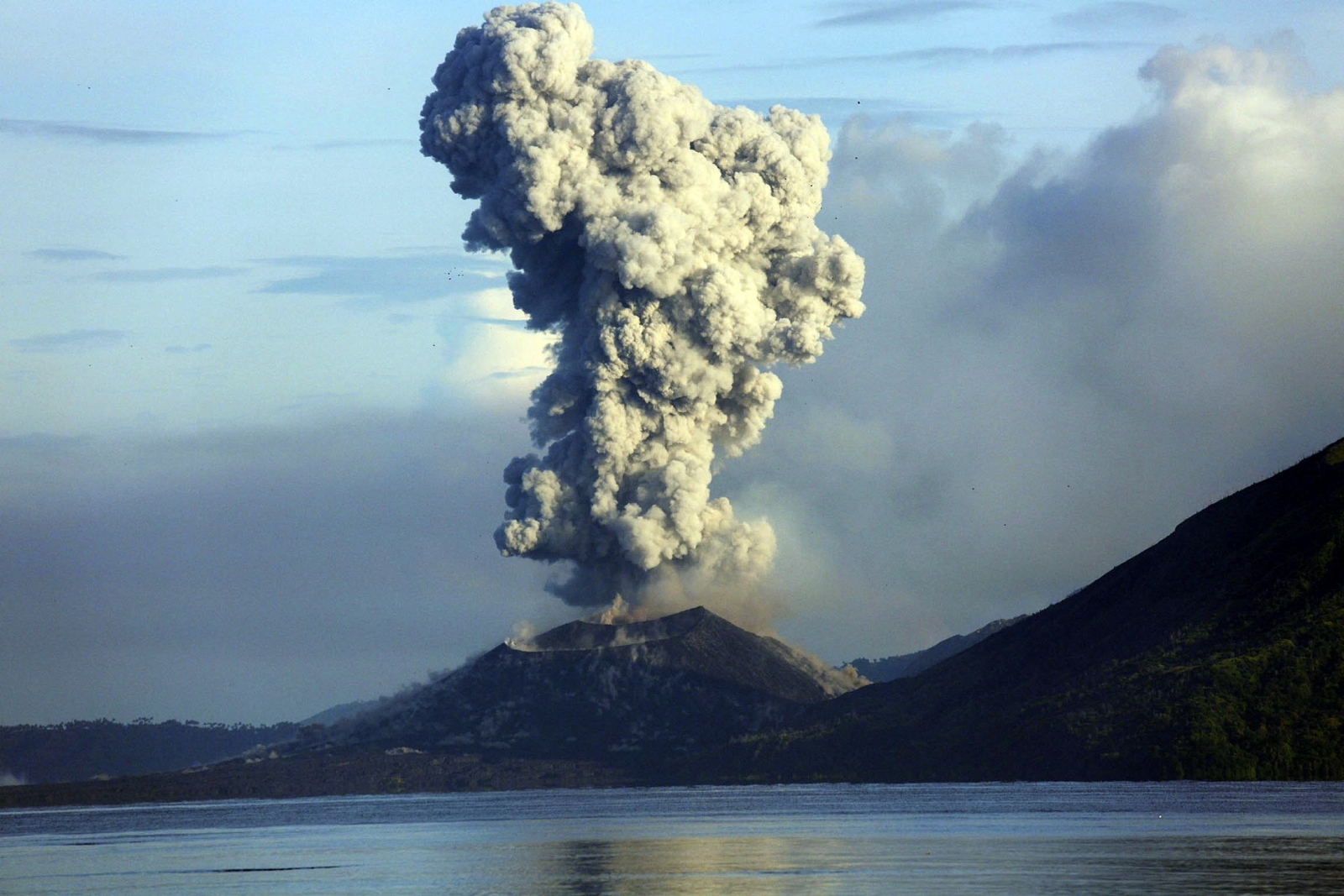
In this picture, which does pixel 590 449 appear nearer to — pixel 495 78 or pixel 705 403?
pixel 705 403

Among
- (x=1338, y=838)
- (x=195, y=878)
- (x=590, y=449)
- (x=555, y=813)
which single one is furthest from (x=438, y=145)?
(x=1338, y=838)

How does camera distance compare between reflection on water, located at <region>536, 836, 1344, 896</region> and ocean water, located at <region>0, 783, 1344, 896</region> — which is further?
ocean water, located at <region>0, 783, 1344, 896</region>

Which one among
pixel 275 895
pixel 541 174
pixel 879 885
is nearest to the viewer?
pixel 879 885

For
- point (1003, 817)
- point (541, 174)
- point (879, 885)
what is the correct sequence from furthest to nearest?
point (541, 174) → point (1003, 817) → point (879, 885)

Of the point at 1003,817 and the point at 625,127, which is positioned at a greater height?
the point at 625,127

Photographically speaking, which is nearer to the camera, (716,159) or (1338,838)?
(1338,838)

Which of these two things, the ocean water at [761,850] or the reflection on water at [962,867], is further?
the ocean water at [761,850]

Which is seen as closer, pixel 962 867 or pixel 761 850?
pixel 962 867

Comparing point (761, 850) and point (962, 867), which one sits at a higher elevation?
point (761, 850)
